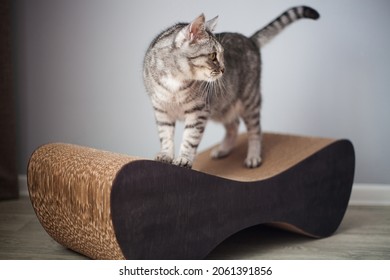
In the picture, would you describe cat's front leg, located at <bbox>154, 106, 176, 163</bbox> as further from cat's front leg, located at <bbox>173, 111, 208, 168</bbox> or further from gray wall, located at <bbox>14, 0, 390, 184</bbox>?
gray wall, located at <bbox>14, 0, 390, 184</bbox>

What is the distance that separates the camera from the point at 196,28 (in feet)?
5.26

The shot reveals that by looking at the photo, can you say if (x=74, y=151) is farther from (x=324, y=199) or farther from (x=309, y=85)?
(x=309, y=85)

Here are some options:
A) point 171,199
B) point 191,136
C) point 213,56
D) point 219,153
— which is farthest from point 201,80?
point 219,153

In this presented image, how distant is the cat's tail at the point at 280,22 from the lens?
2098mm

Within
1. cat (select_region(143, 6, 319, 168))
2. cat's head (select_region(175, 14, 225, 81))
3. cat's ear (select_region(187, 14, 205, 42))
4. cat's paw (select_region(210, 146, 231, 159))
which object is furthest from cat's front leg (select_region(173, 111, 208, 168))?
cat's paw (select_region(210, 146, 231, 159))

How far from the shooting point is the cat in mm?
1661

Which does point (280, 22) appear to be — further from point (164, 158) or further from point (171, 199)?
point (171, 199)

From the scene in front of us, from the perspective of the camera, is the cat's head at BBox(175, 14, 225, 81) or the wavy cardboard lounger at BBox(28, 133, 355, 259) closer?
the wavy cardboard lounger at BBox(28, 133, 355, 259)

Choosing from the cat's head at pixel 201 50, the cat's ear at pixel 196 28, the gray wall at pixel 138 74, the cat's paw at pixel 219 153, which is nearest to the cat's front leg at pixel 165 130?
the cat's head at pixel 201 50

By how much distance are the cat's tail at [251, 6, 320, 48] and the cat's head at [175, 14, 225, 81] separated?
21.1 inches

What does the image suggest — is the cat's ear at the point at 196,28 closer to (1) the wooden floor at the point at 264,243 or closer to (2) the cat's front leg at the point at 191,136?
(2) the cat's front leg at the point at 191,136

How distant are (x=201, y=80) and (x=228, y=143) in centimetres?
63
